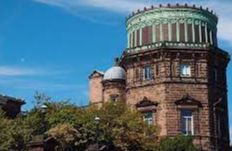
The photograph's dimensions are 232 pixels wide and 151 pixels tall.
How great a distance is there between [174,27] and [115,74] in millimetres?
8511

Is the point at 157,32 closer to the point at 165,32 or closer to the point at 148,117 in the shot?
the point at 165,32

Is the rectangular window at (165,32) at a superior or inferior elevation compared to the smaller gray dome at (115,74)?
superior

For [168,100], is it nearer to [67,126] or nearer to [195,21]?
[195,21]

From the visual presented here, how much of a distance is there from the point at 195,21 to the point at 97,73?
15285mm

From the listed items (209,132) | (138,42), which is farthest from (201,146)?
(138,42)

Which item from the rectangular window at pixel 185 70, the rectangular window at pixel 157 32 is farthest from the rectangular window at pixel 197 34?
the rectangular window at pixel 157 32

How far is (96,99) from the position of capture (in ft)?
240

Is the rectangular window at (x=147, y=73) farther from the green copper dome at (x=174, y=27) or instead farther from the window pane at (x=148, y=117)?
the window pane at (x=148, y=117)

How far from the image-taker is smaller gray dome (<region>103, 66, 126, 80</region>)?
68.1m

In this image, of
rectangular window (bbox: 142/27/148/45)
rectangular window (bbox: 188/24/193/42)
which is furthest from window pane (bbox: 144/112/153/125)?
rectangular window (bbox: 188/24/193/42)

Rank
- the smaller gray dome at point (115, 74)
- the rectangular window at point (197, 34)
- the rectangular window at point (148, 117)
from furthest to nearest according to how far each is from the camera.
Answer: the smaller gray dome at point (115, 74)
the rectangular window at point (197, 34)
the rectangular window at point (148, 117)

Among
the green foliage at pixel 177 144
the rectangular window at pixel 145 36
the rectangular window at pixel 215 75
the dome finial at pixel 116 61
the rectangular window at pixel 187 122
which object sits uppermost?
the rectangular window at pixel 145 36

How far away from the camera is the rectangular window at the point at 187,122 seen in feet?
204

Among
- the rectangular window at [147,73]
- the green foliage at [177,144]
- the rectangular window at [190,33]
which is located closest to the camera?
the green foliage at [177,144]
